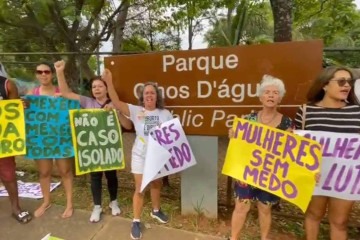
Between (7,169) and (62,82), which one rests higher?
(62,82)

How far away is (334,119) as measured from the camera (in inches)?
92.8

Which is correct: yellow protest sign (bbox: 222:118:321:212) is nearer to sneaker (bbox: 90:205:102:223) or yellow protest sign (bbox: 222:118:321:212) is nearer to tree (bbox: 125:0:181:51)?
sneaker (bbox: 90:205:102:223)

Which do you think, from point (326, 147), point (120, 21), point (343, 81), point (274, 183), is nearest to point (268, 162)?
point (274, 183)

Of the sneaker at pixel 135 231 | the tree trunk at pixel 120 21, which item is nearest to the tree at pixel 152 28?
the tree trunk at pixel 120 21

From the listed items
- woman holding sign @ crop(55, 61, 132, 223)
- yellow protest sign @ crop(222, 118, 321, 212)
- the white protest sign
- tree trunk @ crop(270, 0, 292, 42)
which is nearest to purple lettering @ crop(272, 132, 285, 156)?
yellow protest sign @ crop(222, 118, 321, 212)

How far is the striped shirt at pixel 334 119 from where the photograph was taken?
7.63ft

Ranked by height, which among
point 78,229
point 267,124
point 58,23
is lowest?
point 78,229

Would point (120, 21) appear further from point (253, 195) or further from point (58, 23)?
point (253, 195)

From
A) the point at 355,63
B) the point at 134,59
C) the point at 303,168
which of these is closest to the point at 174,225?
the point at 303,168

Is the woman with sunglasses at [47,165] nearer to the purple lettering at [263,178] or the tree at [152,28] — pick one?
the purple lettering at [263,178]

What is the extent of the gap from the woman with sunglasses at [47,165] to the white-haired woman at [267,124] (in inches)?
67.2

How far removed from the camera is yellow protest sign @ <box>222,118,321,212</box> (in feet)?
7.79

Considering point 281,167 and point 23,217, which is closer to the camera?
point 281,167

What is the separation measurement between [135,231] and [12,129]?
1.48 m
